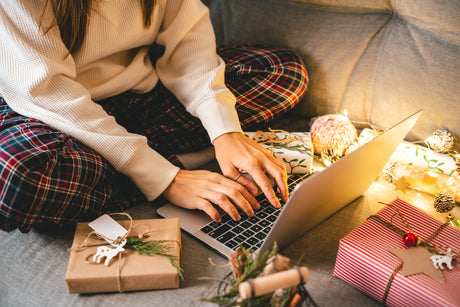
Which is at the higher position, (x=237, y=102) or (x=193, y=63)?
(x=193, y=63)

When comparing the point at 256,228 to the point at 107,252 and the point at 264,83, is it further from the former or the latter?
the point at 264,83

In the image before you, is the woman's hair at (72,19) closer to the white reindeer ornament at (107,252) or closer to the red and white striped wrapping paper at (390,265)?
the white reindeer ornament at (107,252)

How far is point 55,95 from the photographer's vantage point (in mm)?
834

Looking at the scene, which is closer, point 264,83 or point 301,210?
point 301,210

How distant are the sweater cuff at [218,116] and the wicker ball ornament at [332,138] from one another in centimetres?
25

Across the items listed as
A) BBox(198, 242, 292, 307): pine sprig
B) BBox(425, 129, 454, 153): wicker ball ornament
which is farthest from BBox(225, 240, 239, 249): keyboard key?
BBox(425, 129, 454, 153): wicker ball ornament

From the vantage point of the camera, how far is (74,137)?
85cm

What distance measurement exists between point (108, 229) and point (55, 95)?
12.6 inches

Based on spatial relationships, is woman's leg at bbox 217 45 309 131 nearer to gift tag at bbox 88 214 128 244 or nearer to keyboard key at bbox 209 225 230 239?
keyboard key at bbox 209 225 230 239

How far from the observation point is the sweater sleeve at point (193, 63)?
104cm

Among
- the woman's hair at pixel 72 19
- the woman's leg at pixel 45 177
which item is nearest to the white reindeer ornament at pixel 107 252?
the woman's leg at pixel 45 177

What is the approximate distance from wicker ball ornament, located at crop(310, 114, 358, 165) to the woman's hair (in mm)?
659

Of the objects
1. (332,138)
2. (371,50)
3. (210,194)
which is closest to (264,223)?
(210,194)

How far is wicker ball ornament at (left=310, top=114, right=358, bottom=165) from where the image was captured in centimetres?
107
